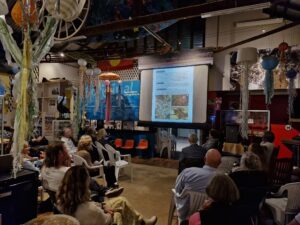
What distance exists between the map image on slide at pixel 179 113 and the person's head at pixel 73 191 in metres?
6.31

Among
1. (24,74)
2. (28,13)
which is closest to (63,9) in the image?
(28,13)

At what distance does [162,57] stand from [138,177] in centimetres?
391

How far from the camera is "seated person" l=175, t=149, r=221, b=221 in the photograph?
121 inches

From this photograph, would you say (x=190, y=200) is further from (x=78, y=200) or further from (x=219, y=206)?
(x=78, y=200)

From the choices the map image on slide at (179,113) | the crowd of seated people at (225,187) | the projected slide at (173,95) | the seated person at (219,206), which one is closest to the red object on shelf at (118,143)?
the projected slide at (173,95)

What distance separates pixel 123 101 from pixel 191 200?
7140mm

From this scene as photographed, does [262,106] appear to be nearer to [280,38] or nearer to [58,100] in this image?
[280,38]

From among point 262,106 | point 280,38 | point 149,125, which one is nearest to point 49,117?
point 149,125

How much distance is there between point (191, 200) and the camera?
309 centimetres

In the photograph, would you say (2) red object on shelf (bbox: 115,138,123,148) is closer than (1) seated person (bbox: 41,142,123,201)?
No

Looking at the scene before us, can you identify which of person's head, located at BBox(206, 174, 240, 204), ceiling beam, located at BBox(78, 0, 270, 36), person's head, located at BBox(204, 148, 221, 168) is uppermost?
ceiling beam, located at BBox(78, 0, 270, 36)

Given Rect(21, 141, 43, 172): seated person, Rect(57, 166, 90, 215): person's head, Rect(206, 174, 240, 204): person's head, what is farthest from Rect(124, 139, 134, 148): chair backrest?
Rect(206, 174, 240, 204): person's head

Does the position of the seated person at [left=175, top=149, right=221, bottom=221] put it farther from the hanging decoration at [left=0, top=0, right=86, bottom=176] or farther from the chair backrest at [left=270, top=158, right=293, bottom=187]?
the chair backrest at [left=270, top=158, right=293, bottom=187]

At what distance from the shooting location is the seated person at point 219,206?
82.3 inches
